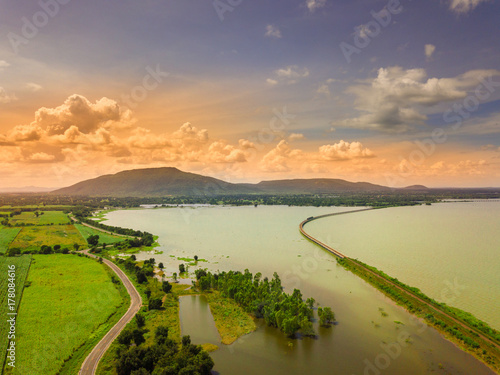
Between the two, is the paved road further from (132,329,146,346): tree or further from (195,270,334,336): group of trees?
(195,270,334,336): group of trees

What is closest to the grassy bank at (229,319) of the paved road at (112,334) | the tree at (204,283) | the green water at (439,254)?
the tree at (204,283)

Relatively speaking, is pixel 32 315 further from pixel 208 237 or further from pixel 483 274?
pixel 483 274

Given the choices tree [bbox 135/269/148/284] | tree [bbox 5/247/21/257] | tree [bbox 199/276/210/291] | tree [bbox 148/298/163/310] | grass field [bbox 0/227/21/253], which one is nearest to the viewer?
tree [bbox 148/298/163/310]

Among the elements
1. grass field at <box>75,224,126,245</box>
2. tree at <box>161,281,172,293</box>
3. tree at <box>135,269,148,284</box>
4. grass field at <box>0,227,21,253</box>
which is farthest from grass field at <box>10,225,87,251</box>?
tree at <box>161,281,172,293</box>

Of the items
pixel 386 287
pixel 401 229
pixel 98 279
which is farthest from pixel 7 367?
pixel 401 229

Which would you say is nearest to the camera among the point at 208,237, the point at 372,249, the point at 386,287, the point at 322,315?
the point at 322,315

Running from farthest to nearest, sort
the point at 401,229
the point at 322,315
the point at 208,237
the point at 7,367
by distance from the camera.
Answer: the point at 401,229 < the point at 208,237 < the point at 322,315 < the point at 7,367
